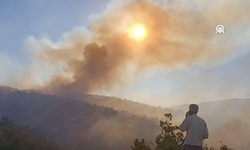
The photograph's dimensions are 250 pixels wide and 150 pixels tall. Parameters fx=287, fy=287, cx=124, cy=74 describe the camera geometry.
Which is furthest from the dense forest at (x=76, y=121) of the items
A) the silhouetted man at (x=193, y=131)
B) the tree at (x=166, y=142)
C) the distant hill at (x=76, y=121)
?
the silhouetted man at (x=193, y=131)

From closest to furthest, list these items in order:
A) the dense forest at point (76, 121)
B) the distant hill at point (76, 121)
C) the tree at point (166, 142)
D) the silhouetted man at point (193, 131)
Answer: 1. the silhouetted man at point (193, 131)
2. the tree at point (166, 142)
3. the dense forest at point (76, 121)
4. the distant hill at point (76, 121)

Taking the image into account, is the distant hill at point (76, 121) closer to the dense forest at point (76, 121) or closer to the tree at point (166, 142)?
the dense forest at point (76, 121)

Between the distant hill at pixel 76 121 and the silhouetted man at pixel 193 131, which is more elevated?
the distant hill at pixel 76 121

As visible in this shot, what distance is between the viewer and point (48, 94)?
13588cm

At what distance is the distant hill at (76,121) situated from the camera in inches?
4476

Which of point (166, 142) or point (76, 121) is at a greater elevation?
point (76, 121)

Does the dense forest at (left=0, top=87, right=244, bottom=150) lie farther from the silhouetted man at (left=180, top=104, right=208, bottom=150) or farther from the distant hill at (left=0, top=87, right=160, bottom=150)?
the silhouetted man at (left=180, top=104, right=208, bottom=150)

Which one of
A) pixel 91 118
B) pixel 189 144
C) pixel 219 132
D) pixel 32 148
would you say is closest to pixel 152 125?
pixel 91 118

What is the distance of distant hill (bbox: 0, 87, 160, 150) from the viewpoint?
113688 millimetres

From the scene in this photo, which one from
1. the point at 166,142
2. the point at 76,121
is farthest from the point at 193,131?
the point at 76,121

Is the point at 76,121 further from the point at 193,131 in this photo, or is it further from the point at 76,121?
the point at 193,131

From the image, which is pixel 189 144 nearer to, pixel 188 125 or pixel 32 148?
pixel 188 125

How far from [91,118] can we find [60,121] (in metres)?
13.6

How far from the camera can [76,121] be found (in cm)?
12738
